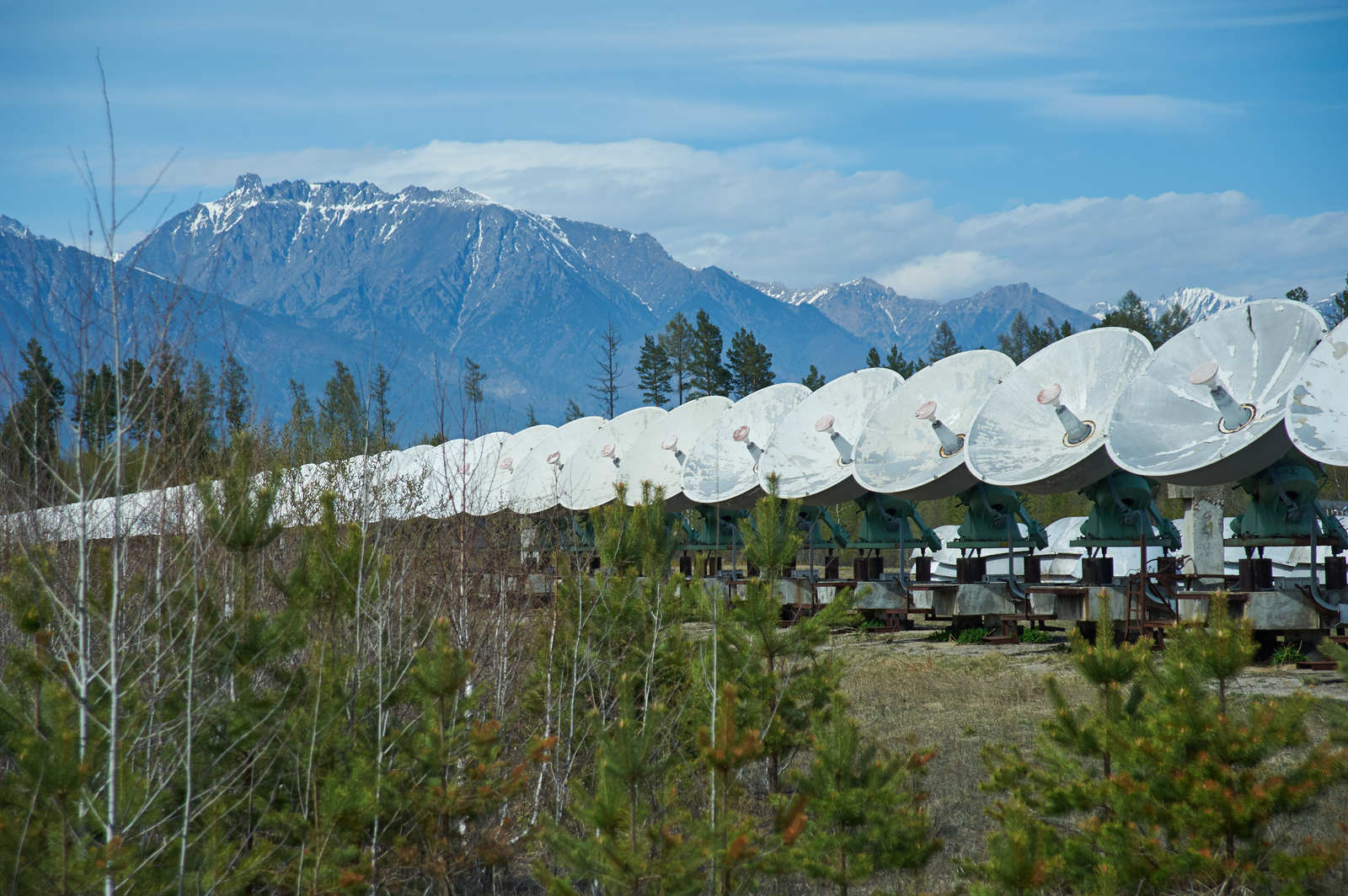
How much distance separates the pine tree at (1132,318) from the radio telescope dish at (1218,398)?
44176 mm

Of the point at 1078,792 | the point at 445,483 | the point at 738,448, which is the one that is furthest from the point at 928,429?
the point at 1078,792

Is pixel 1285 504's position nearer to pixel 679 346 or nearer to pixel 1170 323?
pixel 679 346

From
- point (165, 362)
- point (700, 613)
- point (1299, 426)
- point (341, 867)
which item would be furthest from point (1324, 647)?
point (1299, 426)

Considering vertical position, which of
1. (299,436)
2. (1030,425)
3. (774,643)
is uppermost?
(299,436)

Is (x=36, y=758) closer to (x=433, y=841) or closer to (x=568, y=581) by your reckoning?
(x=433, y=841)

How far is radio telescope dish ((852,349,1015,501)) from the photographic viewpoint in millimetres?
21359

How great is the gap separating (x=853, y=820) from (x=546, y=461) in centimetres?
3034

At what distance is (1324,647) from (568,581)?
5.07 m

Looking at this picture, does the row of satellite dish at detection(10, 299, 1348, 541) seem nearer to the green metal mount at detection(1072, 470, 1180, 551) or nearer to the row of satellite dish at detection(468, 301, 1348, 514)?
the row of satellite dish at detection(468, 301, 1348, 514)

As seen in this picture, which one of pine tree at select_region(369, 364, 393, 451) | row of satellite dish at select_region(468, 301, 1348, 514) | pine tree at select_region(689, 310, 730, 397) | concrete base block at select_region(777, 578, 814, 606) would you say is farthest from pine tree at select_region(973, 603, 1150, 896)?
pine tree at select_region(689, 310, 730, 397)

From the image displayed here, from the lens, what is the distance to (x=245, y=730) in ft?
20.7

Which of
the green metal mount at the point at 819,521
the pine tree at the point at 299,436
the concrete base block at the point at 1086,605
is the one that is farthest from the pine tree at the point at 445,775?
the green metal mount at the point at 819,521

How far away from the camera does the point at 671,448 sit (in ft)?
97.5

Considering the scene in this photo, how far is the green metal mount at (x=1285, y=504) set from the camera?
16.8 m
